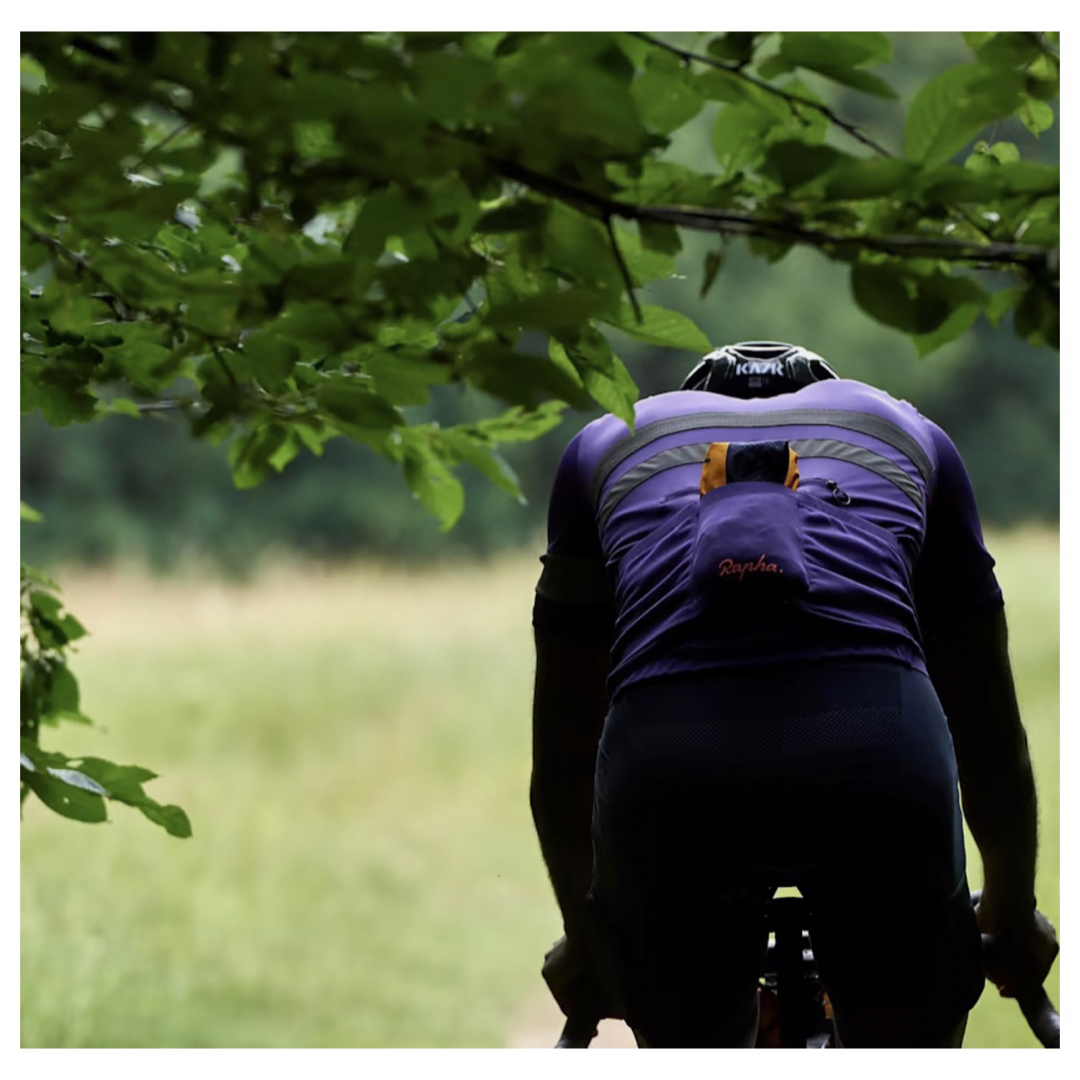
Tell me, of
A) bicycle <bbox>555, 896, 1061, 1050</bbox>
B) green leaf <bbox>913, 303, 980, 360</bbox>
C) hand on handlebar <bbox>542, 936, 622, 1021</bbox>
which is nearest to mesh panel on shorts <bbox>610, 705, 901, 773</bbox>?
bicycle <bbox>555, 896, 1061, 1050</bbox>

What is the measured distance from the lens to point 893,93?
2.15 feet

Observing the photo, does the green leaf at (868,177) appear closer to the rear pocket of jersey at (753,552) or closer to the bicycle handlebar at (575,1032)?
the rear pocket of jersey at (753,552)

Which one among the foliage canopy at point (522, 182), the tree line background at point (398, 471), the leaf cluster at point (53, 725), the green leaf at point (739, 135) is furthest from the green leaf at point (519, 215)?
the tree line background at point (398, 471)

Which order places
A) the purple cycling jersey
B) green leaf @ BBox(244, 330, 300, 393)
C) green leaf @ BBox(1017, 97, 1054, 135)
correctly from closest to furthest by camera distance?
green leaf @ BBox(244, 330, 300, 393) → green leaf @ BBox(1017, 97, 1054, 135) → the purple cycling jersey

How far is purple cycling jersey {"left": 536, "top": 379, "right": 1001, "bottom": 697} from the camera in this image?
1116mm

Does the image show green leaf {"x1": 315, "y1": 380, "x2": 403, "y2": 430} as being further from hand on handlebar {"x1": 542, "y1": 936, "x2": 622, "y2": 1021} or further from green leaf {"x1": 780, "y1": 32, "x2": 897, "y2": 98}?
hand on handlebar {"x1": 542, "y1": 936, "x2": 622, "y2": 1021}

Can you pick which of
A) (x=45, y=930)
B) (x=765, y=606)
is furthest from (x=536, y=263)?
(x=45, y=930)

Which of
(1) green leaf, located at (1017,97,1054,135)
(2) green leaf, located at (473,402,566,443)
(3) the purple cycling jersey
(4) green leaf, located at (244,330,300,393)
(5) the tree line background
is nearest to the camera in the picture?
(4) green leaf, located at (244,330,300,393)

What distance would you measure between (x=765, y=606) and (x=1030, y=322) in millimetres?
471

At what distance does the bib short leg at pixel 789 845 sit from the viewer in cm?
109

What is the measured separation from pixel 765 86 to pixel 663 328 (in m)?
0.15

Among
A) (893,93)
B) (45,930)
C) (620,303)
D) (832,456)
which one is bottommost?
(45,930)

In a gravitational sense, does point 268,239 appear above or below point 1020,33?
below

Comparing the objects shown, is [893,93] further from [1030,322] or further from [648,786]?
[648,786]
